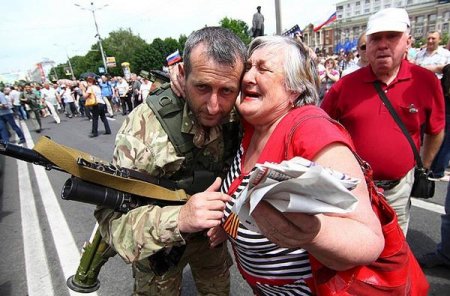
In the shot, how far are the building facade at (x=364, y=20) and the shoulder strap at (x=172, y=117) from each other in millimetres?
68282

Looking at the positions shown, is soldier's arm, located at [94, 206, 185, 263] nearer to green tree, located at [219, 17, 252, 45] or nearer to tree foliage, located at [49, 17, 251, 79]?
tree foliage, located at [49, 17, 251, 79]

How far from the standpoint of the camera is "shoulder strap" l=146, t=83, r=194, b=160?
140cm

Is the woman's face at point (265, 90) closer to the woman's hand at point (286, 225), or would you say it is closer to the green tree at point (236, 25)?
the woman's hand at point (286, 225)

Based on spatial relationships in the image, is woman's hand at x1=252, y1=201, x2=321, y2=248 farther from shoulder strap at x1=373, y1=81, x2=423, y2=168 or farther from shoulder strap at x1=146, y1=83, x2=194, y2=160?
shoulder strap at x1=373, y1=81, x2=423, y2=168

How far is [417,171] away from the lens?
225 centimetres

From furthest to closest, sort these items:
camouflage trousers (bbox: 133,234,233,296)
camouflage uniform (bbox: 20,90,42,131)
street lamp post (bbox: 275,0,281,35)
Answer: camouflage uniform (bbox: 20,90,42,131)
street lamp post (bbox: 275,0,281,35)
camouflage trousers (bbox: 133,234,233,296)

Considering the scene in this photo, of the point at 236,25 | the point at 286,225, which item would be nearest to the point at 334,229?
the point at 286,225

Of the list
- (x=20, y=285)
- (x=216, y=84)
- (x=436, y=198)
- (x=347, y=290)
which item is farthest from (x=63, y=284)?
(x=436, y=198)

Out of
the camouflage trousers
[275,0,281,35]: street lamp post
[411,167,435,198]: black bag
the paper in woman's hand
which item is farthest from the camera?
[275,0,281,35]: street lamp post

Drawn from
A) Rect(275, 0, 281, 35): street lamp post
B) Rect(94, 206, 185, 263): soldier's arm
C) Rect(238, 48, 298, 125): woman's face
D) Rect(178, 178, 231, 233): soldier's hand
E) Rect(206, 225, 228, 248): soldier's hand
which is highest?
Rect(275, 0, 281, 35): street lamp post

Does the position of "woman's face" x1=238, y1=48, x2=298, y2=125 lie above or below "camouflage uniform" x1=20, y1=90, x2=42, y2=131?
above

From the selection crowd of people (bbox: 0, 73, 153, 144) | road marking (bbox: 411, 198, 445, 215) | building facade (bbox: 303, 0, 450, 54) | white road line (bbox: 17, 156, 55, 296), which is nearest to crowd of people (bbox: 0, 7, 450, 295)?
white road line (bbox: 17, 156, 55, 296)

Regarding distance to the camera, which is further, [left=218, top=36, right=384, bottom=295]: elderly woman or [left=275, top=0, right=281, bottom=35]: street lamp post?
[left=275, top=0, right=281, bottom=35]: street lamp post

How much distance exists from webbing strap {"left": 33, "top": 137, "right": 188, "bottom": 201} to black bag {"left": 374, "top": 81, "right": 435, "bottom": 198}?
5.43ft
